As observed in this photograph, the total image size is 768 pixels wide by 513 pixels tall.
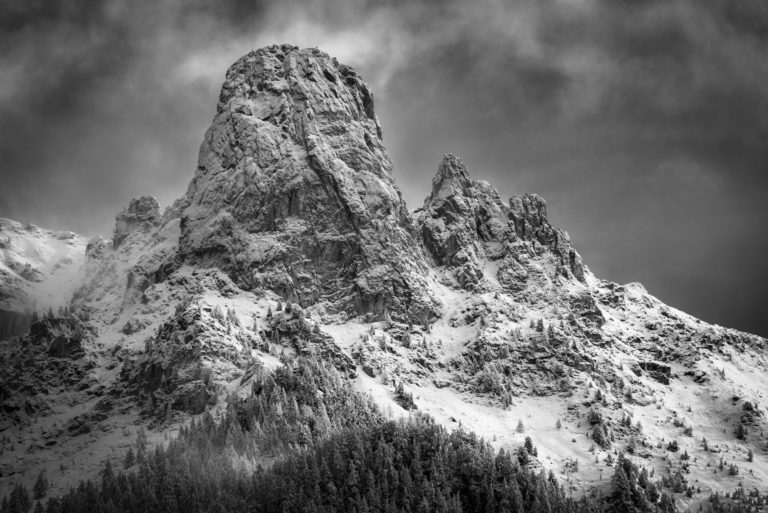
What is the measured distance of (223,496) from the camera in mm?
185500

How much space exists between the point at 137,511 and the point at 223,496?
19.5 meters

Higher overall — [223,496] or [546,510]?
[223,496]

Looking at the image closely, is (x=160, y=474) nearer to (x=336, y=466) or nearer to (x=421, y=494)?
(x=336, y=466)

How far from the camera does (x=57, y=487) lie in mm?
199625

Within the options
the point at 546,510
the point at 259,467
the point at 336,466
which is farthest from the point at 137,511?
the point at 546,510

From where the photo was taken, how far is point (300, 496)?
18675cm

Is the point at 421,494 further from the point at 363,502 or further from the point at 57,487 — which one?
the point at 57,487

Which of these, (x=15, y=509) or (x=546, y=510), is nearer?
(x=15, y=509)

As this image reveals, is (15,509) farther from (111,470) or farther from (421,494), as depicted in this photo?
(421,494)

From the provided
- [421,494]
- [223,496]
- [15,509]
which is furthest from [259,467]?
[15,509]

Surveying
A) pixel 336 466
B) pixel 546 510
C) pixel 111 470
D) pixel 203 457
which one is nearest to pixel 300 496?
pixel 336 466

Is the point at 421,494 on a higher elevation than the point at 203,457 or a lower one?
lower

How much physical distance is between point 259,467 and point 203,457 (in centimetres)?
1480

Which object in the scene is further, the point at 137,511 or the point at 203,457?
the point at 203,457
